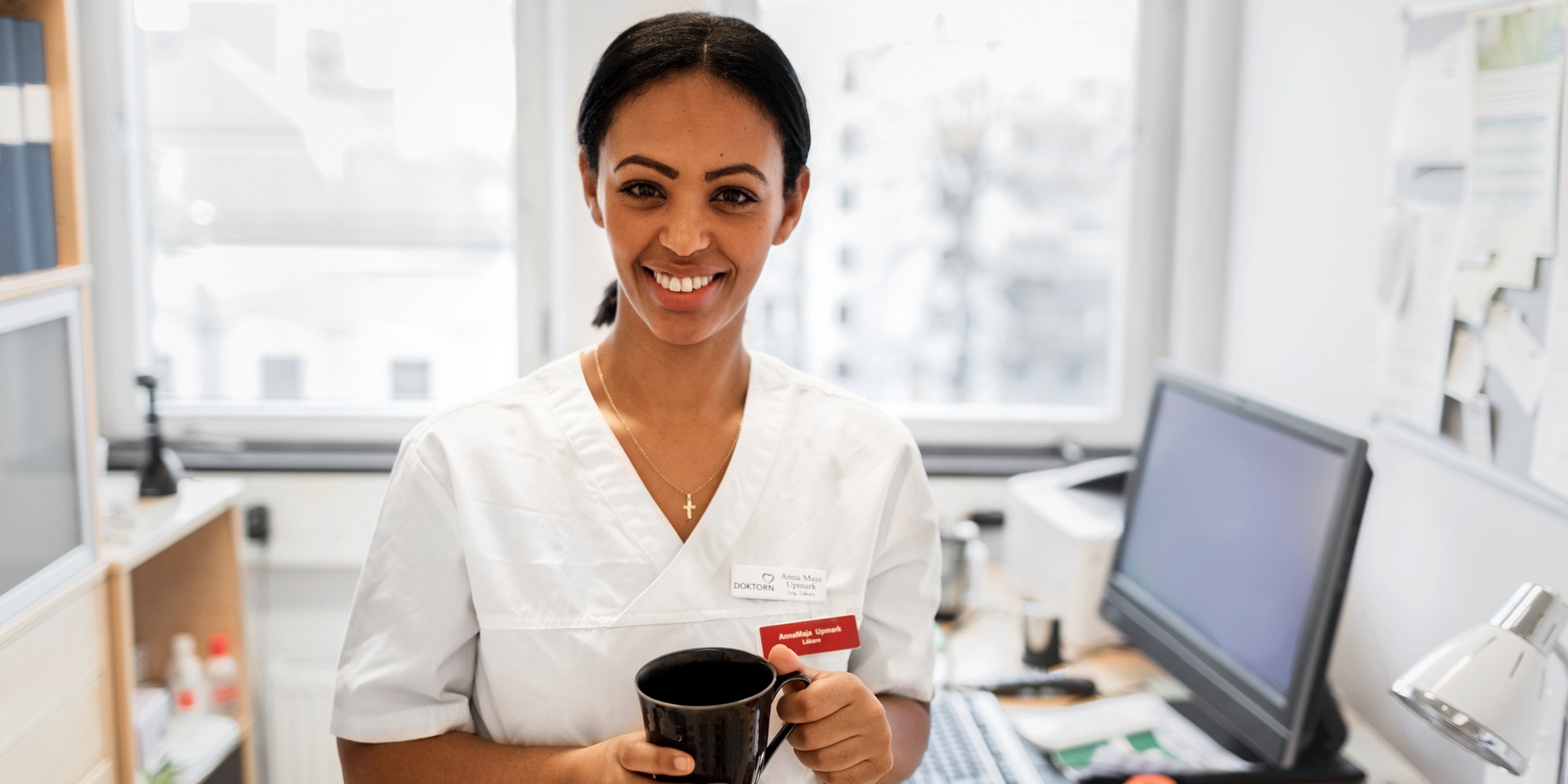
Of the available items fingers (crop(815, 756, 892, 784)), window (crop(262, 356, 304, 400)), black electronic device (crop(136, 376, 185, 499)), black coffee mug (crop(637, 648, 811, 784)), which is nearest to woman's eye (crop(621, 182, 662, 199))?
black coffee mug (crop(637, 648, 811, 784))

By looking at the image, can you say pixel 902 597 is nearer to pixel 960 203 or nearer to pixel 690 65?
pixel 690 65

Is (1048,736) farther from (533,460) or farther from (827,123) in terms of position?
(827,123)

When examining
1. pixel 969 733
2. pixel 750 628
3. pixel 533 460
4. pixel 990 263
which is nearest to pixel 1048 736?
pixel 969 733

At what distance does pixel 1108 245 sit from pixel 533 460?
1762 millimetres

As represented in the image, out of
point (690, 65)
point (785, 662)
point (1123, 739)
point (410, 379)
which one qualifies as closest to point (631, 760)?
point (785, 662)

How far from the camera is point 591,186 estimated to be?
1133 mm

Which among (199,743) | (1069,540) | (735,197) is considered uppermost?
(735,197)

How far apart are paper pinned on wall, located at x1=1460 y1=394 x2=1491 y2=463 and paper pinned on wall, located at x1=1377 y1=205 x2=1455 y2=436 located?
0.06m

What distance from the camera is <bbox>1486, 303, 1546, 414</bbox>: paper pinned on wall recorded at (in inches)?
53.5

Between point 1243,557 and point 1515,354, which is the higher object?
point 1515,354

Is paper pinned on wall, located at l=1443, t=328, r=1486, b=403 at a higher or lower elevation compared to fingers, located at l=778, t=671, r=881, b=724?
higher

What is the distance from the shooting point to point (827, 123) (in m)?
2.43

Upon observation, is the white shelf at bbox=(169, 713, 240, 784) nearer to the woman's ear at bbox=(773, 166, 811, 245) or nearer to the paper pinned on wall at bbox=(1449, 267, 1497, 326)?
the woman's ear at bbox=(773, 166, 811, 245)

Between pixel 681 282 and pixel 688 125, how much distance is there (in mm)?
140
